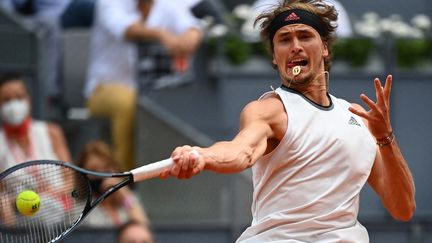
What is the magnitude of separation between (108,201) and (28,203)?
3.65m

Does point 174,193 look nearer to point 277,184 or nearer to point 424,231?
point 424,231

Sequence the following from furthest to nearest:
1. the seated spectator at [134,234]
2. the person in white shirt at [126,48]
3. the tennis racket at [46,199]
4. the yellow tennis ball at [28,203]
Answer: the person in white shirt at [126,48], the seated spectator at [134,234], the tennis racket at [46,199], the yellow tennis ball at [28,203]

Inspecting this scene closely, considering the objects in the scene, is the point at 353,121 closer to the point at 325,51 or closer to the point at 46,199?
the point at 325,51

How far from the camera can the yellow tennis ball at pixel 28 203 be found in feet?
18.1

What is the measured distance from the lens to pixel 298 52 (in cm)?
574

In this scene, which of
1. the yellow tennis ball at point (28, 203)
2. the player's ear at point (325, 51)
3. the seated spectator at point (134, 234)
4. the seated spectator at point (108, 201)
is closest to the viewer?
the yellow tennis ball at point (28, 203)

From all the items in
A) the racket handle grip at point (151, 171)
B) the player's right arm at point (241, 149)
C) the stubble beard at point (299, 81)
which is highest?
the stubble beard at point (299, 81)

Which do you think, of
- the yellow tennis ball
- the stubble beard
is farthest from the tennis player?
the yellow tennis ball

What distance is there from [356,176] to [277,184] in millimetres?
Answer: 392

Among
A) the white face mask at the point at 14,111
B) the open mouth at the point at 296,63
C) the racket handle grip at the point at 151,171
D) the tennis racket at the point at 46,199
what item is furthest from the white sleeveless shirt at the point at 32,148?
the racket handle grip at the point at 151,171

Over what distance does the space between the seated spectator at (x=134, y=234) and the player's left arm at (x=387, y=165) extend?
9.59 feet

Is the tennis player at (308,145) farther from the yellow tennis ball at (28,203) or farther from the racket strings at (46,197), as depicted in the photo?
the yellow tennis ball at (28,203)

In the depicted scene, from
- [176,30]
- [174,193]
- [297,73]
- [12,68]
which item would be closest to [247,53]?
[176,30]

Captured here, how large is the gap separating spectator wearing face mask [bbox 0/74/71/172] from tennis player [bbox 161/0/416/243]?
12.6 feet
